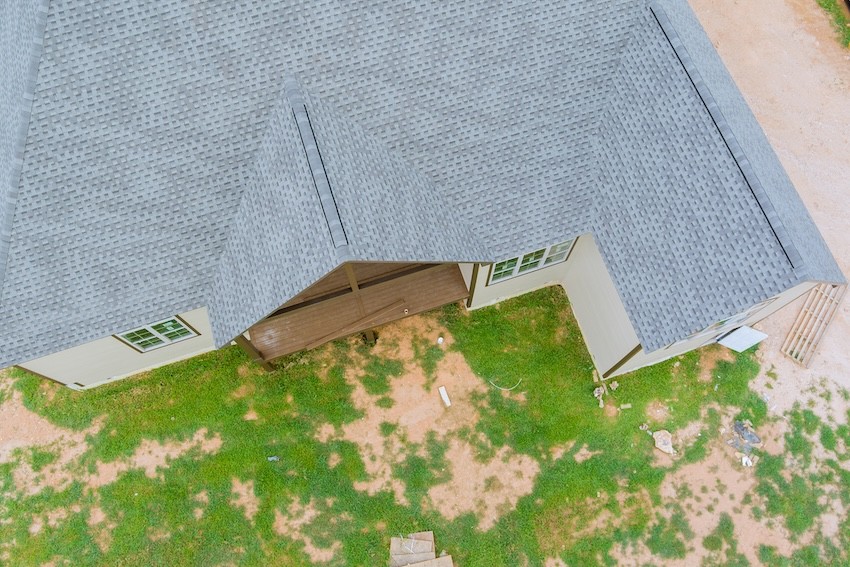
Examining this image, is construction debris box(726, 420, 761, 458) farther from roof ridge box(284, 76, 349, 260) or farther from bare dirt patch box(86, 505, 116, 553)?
bare dirt patch box(86, 505, 116, 553)

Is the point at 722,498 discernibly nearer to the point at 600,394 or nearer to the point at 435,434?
the point at 600,394

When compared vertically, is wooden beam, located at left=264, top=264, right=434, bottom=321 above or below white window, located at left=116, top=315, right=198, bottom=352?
below

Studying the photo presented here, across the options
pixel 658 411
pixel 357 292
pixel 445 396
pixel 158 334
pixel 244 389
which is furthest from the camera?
pixel 244 389

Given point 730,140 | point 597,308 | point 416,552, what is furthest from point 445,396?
point 730,140

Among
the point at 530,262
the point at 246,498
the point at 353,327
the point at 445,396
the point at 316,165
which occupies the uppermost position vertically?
the point at 316,165

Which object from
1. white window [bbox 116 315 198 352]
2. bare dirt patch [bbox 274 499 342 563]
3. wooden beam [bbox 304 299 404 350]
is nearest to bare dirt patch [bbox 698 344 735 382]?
wooden beam [bbox 304 299 404 350]

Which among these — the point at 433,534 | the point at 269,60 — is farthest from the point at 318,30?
the point at 433,534

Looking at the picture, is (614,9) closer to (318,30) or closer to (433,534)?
(318,30)
